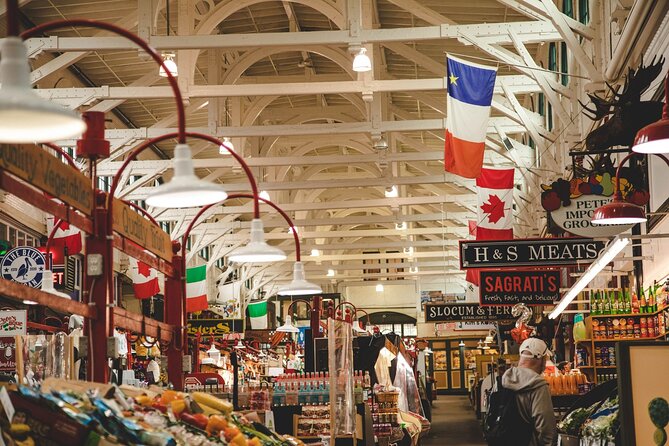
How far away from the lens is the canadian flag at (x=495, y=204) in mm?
16672

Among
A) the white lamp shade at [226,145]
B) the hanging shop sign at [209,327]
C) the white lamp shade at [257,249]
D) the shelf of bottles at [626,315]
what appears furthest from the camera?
the hanging shop sign at [209,327]

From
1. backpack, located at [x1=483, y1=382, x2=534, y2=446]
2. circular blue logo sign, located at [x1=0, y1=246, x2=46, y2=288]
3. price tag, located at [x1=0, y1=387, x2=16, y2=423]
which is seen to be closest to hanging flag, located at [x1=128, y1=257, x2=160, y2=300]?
circular blue logo sign, located at [x1=0, y1=246, x2=46, y2=288]

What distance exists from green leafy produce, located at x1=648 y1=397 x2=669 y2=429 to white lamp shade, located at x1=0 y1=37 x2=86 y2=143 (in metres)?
3.32

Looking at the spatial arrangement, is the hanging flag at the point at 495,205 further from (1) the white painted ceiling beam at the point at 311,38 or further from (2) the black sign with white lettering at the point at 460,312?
(1) the white painted ceiling beam at the point at 311,38

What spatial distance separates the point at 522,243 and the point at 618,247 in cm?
339

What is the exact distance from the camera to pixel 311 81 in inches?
892

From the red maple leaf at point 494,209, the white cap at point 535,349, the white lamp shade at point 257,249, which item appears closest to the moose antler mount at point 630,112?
the white cap at point 535,349

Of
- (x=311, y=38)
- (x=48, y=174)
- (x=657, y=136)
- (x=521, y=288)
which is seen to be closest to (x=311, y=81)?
(x=311, y=38)

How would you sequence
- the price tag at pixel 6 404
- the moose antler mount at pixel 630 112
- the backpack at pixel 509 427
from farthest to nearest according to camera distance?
the backpack at pixel 509 427 → the moose antler mount at pixel 630 112 → the price tag at pixel 6 404

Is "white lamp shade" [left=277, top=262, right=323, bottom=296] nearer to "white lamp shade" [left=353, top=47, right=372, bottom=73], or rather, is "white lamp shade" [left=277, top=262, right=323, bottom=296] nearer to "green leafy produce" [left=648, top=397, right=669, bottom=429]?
"green leafy produce" [left=648, top=397, right=669, bottom=429]

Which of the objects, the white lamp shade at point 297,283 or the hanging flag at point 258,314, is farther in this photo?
the hanging flag at point 258,314

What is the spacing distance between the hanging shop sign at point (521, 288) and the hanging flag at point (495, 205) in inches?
86.8

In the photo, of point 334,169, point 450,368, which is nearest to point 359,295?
point 450,368

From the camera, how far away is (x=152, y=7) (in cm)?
1351
